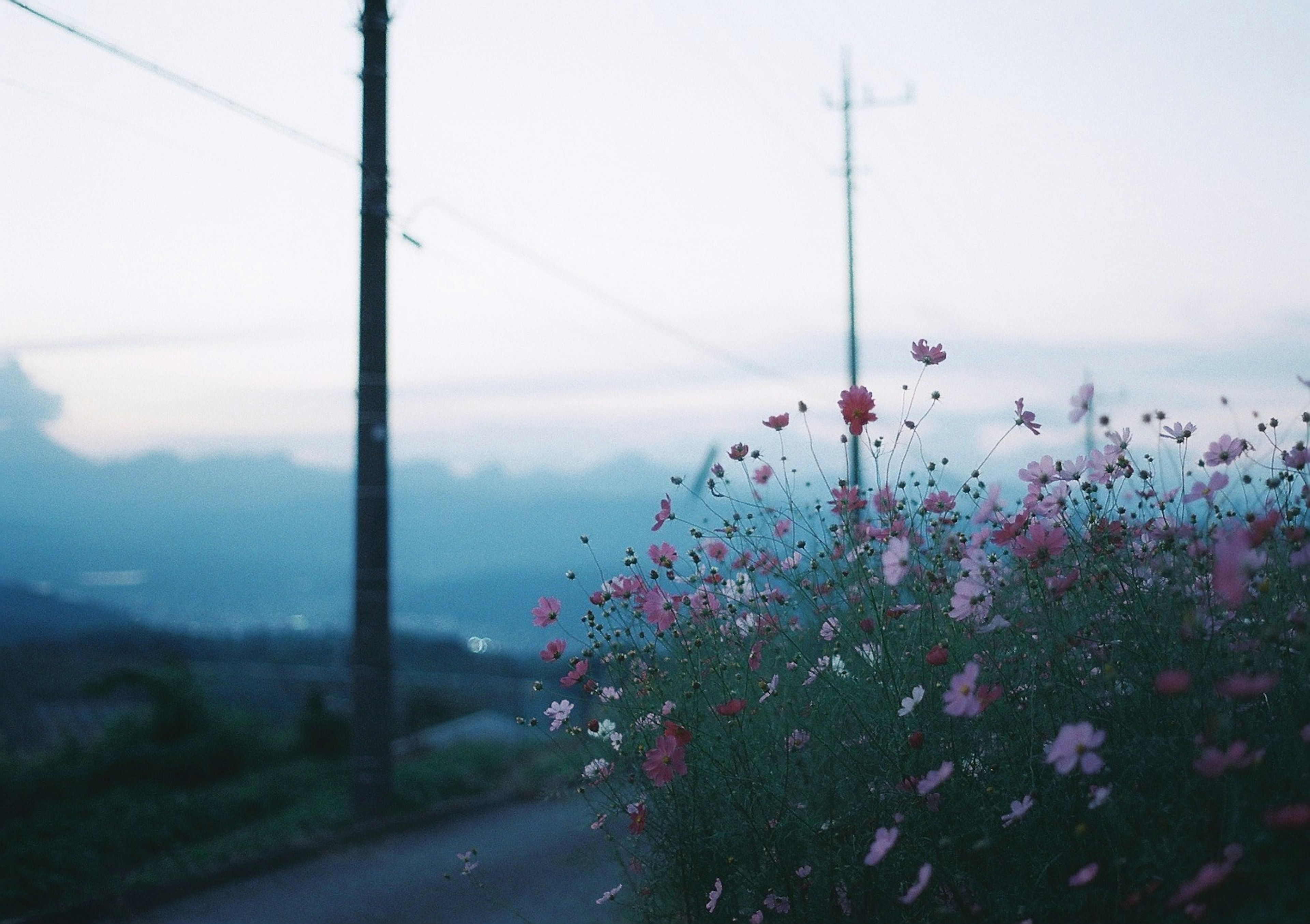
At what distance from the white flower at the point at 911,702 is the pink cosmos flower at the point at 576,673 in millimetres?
1018

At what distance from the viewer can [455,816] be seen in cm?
826

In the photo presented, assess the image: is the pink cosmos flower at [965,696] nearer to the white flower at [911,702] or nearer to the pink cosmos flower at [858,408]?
the white flower at [911,702]

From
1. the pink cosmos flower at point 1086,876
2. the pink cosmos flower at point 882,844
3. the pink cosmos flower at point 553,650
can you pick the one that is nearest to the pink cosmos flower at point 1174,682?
the pink cosmos flower at point 1086,876

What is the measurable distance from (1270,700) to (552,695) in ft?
36.3

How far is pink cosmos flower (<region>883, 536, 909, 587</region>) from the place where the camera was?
300 cm

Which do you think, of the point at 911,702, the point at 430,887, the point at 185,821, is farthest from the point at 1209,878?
the point at 185,821

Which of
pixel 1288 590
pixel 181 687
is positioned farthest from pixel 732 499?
pixel 181 687

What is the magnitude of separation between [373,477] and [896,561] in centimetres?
493

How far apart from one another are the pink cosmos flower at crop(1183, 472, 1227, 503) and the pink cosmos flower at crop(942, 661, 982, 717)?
1.13 meters

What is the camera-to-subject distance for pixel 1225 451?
357cm

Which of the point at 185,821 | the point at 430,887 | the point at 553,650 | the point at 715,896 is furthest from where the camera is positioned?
the point at 185,821

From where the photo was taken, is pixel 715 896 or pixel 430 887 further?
pixel 430 887

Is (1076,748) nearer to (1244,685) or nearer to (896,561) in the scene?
(1244,685)

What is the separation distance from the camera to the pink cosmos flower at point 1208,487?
3.35 metres
